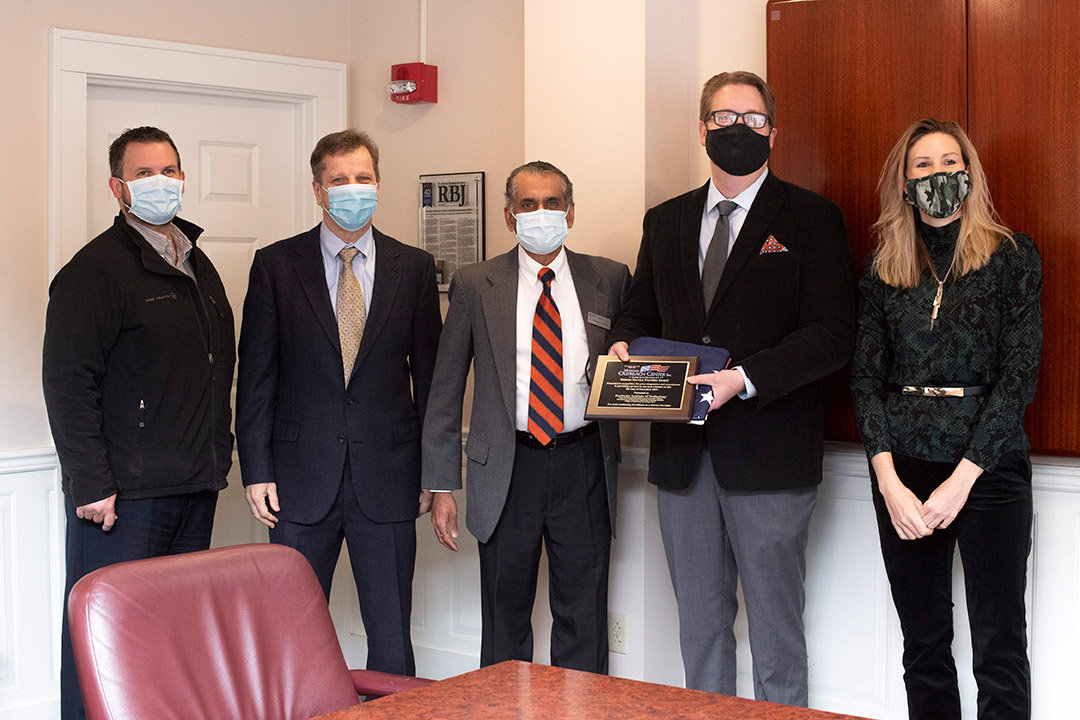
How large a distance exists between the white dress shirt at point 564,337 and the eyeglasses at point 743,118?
568 millimetres

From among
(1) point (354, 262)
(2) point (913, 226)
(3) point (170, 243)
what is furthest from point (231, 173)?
(2) point (913, 226)

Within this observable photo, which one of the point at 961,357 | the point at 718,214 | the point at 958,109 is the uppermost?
the point at 958,109

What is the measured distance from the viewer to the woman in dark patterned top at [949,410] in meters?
2.49

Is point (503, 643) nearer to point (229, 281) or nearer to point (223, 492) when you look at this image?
point (223, 492)

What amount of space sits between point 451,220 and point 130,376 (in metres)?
1.52

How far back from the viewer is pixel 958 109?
9.45 feet

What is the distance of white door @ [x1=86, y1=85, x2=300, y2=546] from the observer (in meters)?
3.91

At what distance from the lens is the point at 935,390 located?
256 cm

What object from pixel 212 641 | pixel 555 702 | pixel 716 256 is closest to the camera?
pixel 555 702

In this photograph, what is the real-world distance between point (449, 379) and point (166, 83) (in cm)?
174

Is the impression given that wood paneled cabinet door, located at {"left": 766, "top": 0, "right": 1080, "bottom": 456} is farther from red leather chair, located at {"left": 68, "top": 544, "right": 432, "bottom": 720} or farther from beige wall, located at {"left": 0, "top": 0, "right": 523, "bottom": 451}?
red leather chair, located at {"left": 68, "top": 544, "right": 432, "bottom": 720}

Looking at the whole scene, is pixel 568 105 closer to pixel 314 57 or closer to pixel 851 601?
pixel 314 57

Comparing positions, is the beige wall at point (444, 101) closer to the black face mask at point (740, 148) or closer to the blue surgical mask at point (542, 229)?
the blue surgical mask at point (542, 229)

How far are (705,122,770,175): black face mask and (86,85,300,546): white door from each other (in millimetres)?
2063
